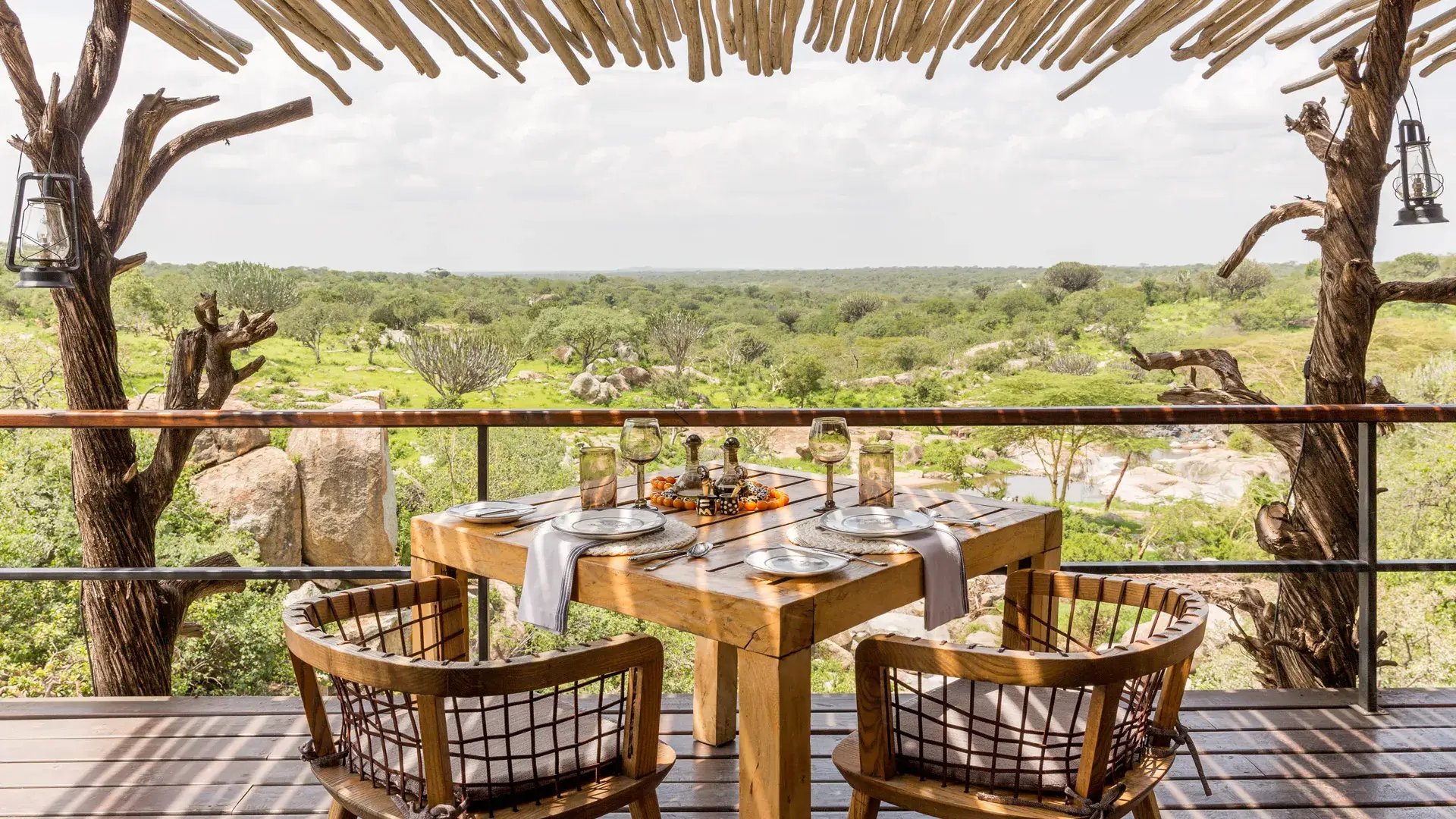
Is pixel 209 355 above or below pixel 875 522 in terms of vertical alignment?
above

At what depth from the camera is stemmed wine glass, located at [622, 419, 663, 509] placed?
185 cm

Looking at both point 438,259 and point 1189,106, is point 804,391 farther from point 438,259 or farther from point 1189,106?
point 1189,106

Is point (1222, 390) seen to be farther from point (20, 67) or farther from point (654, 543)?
point (20, 67)

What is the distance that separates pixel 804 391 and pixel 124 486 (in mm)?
19018

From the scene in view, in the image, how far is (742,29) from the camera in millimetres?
1558

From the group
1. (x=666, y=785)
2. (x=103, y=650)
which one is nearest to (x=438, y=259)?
(x=103, y=650)

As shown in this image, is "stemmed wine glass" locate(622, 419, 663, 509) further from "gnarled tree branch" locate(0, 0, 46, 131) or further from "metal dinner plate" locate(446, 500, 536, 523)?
"gnarled tree branch" locate(0, 0, 46, 131)

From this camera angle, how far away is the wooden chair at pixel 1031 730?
1252mm

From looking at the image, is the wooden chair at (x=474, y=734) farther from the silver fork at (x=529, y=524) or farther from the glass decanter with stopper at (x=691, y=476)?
the glass decanter with stopper at (x=691, y=476)

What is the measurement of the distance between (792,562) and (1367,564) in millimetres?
1774

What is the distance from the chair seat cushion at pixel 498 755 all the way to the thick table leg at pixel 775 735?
0.67ft

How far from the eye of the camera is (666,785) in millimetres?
2078

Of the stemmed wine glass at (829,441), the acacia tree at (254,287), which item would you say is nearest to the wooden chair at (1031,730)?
the stemmed wine glass at (829,441)

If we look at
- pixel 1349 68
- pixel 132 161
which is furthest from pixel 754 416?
pixel 132 161
